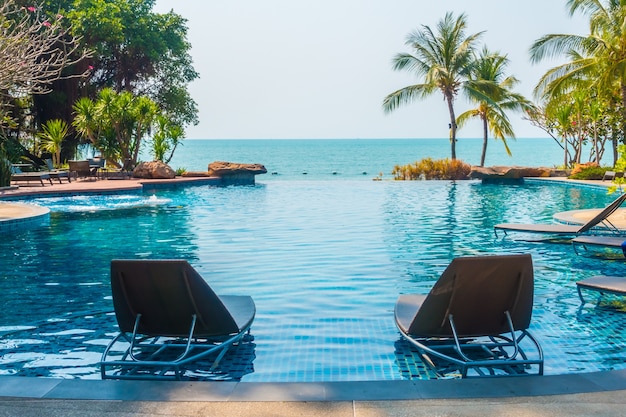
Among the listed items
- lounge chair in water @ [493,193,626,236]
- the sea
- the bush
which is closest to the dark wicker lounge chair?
the sea

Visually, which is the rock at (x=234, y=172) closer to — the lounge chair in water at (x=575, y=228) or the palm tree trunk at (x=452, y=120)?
the palm tree trunk at (x=452, y=120)

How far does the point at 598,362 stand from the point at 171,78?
101ft

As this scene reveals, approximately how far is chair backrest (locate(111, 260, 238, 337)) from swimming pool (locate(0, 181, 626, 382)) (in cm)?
40

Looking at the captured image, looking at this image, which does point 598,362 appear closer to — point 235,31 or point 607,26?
point 607,26

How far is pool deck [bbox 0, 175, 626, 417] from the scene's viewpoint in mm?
3346

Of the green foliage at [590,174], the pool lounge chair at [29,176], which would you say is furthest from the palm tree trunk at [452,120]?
the pool lounge chair at [29,176]

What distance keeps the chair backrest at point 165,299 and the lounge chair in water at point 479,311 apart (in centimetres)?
135

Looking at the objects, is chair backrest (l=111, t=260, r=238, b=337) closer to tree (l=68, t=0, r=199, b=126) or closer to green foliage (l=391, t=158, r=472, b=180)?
green foliage (l=391, t=158, r=472, b=180)

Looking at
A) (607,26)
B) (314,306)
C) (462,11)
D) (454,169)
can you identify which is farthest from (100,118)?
(314,306)

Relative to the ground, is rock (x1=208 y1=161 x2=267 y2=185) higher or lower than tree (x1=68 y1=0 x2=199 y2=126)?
lower

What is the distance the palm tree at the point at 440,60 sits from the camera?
2892 cm

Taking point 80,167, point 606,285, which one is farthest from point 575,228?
point 80,167

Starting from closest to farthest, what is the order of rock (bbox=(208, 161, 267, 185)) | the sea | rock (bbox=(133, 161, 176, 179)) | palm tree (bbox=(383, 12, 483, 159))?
rock (bbox=(133, 161, 176, 179)) < rock (bbox=(208, 161, 267, 185)) < palm tree (bbox=(383, 12, 483, 159)) < the sea

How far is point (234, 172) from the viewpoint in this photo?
2575cm
